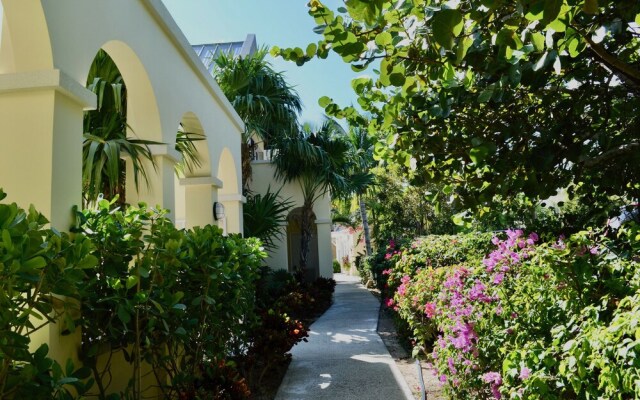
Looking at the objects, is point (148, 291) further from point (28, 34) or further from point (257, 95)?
point (257, 95)

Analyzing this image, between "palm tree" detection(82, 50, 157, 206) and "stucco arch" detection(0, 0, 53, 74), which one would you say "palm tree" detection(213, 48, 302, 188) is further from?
"stucco arch" detection(0, 0, 53, 74)

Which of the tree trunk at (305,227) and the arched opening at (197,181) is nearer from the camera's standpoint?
the arched opening at (197,181)

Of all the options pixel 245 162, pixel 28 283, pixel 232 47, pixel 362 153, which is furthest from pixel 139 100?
pixel 362 153

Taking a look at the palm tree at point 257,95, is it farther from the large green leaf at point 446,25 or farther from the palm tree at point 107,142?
the large green leaf at point 446,25

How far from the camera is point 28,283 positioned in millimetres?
2068

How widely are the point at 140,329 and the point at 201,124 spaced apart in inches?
154

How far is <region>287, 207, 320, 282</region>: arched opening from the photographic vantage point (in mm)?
16961

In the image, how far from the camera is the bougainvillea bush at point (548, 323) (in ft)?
6.37

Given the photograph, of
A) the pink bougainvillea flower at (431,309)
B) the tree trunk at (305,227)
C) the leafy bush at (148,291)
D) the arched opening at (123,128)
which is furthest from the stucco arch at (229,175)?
the tree trunk at (305,227)

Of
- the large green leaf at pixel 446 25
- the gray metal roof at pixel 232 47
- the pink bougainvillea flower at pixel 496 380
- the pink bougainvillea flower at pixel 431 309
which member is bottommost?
the pink bougainvillea flower at pixel 496 380

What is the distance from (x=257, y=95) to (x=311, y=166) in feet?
10.3

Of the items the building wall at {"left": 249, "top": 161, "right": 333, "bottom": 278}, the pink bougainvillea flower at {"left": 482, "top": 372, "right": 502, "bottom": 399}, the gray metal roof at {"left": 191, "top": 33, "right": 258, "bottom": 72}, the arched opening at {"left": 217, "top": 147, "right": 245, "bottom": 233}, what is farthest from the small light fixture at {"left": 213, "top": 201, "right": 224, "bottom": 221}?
the gray metal roof at {"left": 191, "top": 33, "right": 258, "bottom": 72}

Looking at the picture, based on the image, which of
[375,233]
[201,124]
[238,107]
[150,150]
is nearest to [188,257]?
[150,150]

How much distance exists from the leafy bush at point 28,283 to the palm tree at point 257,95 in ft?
30.8
